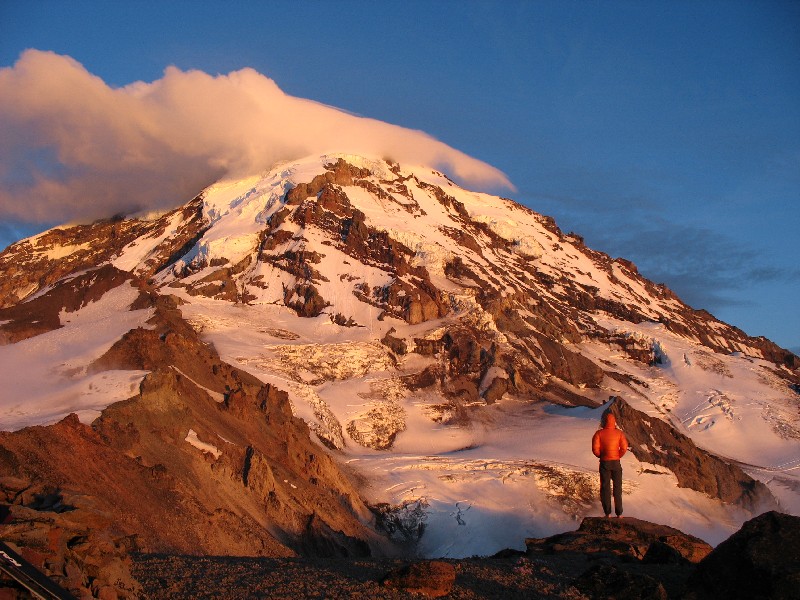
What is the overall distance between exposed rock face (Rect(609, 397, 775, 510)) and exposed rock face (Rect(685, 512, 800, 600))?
61388 millimetres

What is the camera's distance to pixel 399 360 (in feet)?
287

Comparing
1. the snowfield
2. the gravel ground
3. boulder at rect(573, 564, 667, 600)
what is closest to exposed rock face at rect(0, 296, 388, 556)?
the snowfield

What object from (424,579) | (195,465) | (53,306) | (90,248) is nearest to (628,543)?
(424,579)

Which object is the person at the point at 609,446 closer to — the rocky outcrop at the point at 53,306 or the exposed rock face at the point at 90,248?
the rocky outcrop at the point at 53,306

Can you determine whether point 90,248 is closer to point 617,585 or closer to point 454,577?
point 454,577

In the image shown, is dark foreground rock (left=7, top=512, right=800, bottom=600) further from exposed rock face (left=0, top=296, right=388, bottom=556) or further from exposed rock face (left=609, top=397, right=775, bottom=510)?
exposed rock face (left=609, top=397, right=775, bottom=510)

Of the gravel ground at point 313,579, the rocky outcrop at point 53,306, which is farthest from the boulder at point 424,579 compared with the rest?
the rocky outcrop at point 53,306

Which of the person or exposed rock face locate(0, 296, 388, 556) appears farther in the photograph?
exposed rock face locate(0, 296, 388, 556)

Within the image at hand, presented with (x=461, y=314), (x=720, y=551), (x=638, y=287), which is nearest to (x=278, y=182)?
(x=461, y=314)

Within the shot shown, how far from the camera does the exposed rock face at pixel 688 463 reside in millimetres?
71812

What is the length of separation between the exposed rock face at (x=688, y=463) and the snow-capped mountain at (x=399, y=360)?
25 centimetres

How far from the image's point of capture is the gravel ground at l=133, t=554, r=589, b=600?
11.4 meters

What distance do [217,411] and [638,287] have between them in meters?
115

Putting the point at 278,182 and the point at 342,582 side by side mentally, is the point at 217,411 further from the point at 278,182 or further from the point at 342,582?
the point at 278,182
